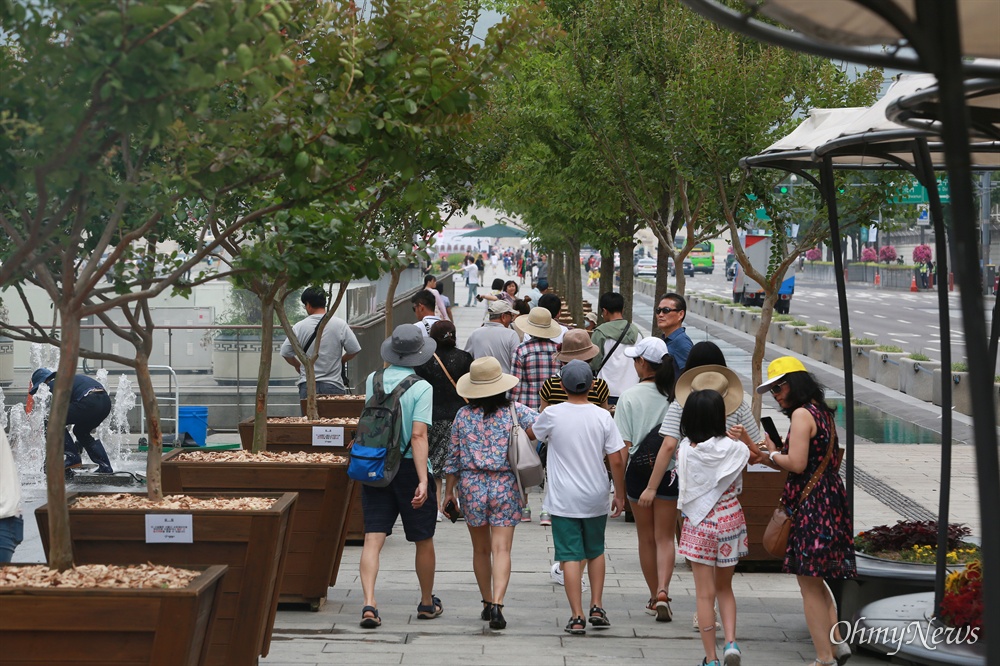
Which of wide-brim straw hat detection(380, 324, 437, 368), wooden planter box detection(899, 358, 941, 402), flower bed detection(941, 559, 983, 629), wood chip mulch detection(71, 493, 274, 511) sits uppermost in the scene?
wide-brim straw hat detection(380, 324, 437, 368)

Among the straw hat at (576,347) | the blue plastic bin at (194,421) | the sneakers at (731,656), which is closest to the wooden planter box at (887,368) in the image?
the blue plastic bin at (194,421)

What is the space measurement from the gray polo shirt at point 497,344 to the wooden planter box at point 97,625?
8090 millimetres

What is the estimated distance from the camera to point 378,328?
17.5m

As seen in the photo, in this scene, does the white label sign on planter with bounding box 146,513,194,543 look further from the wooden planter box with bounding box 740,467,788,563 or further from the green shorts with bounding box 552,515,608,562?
the wooden planter box with bounding box 740,467,788,563

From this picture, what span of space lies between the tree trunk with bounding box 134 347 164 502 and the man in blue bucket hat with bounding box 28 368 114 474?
6067mm

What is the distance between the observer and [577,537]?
23.9 ft

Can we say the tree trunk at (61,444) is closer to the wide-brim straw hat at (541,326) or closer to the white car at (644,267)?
the wide-brim straw hat at (541,326)

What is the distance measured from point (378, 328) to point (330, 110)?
39.3 feet

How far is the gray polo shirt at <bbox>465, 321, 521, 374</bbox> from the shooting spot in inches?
494

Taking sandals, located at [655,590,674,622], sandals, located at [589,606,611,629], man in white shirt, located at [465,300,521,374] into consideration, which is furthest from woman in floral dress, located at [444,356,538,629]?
man in white shirt, located at [465,300,521,374]

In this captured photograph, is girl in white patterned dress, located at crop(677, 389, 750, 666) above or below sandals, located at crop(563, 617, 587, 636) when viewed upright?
above

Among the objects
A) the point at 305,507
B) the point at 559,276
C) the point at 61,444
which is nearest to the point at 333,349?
the point at 305,507

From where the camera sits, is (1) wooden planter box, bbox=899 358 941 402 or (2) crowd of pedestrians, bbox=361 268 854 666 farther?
(1) wooden planter box, bbox=899 358 941 402

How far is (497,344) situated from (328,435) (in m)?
3.85
